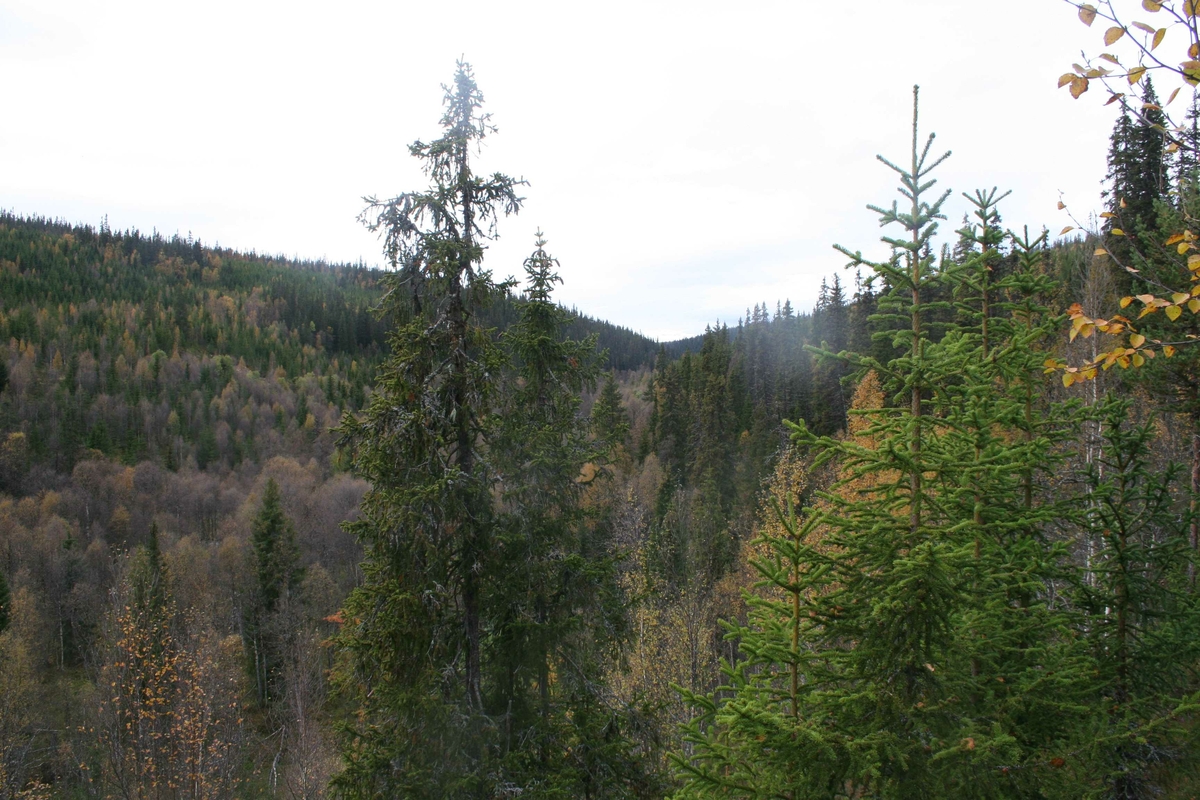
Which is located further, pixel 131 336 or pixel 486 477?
pixel 131 336

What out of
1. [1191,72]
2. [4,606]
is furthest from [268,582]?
[1191,72]

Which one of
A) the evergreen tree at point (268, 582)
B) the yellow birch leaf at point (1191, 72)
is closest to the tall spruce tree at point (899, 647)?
the yellow birch leaf at point (1191, 72)

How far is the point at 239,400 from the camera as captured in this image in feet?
301

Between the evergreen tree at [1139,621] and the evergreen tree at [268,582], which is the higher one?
the evergreen tree at [1139,621]

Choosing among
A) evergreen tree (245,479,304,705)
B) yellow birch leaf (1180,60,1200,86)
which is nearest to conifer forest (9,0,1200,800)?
yellow birch leaf (1180,60,1200,86)

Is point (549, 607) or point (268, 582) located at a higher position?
point (549, 607)

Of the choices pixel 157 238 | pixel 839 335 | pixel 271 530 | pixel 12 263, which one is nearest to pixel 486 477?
pixel 271 530

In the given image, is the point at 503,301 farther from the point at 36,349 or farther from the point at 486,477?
the point at 36,349

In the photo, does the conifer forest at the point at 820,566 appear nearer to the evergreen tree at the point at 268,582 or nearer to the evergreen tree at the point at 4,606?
the evergreen tree at the point at 4,606

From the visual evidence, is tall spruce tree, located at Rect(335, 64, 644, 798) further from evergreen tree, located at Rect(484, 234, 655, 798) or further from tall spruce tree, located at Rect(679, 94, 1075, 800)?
tall spruce tree, located at Rect(679, 94, 1075, 800)

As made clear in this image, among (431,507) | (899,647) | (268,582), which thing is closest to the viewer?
(899,647)

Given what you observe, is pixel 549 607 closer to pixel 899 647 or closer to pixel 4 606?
pixel 899 647

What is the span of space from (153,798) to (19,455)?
72414 mm

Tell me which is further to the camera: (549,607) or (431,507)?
(549,607)
